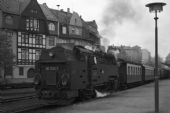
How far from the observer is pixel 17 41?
53.0 m

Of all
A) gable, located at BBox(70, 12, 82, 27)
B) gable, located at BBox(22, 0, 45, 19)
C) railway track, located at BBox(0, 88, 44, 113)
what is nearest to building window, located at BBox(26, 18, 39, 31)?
gable, located at BBox(22, 0, 45, 19)

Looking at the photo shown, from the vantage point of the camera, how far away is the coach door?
55.1ft

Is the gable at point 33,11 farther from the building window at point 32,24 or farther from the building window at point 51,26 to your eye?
the building window at point 51,26

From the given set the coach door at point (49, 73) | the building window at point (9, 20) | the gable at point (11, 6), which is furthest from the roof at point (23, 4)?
the coach door at point (49, 73)

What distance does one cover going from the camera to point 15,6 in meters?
55.2

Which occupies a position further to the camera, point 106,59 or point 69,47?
point 106,59

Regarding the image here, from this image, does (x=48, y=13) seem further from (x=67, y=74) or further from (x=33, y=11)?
(x=67, y=74)

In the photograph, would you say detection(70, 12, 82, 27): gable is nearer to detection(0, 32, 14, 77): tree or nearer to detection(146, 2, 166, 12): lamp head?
detection(0, 32, 14, 77): tree

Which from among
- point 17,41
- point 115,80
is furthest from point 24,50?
point 115,80

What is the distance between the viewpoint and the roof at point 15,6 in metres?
52.2

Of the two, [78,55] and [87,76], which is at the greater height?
[78,55]

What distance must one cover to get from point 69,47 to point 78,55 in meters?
0.72

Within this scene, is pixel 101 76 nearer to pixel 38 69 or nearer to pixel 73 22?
pixel 38 69

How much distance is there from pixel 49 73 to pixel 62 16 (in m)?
50.9
